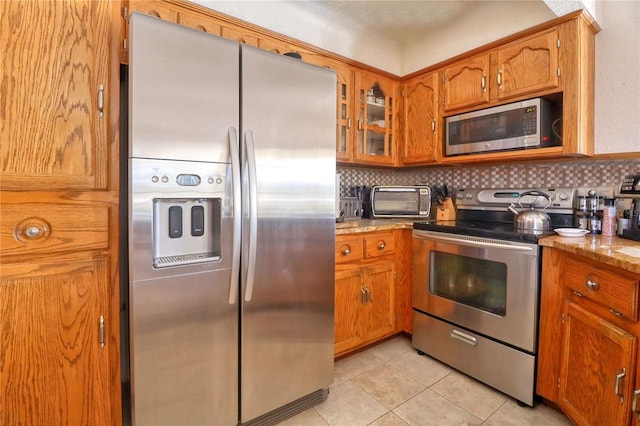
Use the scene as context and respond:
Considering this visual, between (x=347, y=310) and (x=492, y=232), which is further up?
(x=492, y=232)

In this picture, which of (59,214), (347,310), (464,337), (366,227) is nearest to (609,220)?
(464,337)

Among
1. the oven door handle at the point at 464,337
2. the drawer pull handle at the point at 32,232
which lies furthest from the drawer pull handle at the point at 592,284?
the drawer pull handle at the point at 32,232

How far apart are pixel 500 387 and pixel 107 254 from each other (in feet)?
6.59

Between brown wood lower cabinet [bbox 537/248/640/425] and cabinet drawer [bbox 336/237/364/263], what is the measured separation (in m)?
0.96

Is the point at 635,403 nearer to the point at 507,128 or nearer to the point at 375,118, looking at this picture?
the point at 507,128

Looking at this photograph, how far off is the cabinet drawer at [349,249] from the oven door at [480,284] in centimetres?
43

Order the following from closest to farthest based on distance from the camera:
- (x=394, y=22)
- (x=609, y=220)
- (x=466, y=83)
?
(x=609, y=220) < (x=466, y=83) < (x=394, y=22)

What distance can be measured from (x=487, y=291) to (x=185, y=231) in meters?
1.63

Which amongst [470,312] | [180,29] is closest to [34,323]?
[180,29]

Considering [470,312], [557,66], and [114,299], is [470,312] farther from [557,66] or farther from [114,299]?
[114,299]

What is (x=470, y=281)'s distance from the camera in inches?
74.0

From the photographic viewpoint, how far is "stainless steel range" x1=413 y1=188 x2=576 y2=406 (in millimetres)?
1611

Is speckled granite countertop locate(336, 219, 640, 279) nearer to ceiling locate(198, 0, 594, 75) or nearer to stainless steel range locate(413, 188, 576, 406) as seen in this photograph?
stainless steel range locate(413, 188, 576, 406)

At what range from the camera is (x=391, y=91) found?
2559 millimetres
